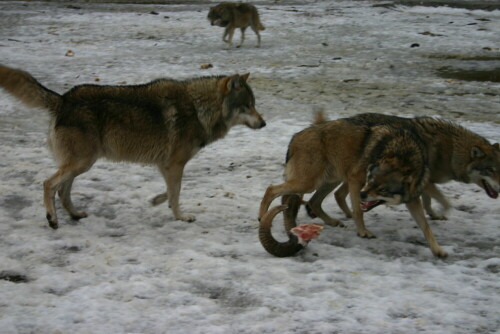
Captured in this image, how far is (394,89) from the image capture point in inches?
448

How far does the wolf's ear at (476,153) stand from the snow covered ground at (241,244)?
67 centimetres

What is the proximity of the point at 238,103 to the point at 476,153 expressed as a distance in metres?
2.51

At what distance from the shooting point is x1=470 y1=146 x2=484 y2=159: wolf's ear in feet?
19.2

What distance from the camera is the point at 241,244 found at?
17.5 feet

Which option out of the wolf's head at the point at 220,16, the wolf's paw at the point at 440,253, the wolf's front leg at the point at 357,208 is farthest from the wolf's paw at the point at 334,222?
the wolf's head at the point at 220,16

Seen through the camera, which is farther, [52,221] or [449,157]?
[449,157]

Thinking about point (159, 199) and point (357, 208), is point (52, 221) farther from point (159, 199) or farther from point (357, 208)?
point (357, 208)

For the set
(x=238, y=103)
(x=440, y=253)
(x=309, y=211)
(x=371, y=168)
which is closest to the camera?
(x=440, y=253)

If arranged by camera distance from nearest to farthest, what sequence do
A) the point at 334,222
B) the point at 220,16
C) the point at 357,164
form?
the point at 357,164, the point at 334,222, the point at 220,16

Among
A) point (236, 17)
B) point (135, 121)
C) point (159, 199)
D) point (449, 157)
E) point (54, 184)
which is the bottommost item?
point (159, 199)

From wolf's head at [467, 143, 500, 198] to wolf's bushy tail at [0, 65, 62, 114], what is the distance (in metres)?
4.15

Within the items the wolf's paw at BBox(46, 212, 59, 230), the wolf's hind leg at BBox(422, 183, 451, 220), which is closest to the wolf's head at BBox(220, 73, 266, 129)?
the wolf's hind leg at BBox(422, 183, 451, 220)

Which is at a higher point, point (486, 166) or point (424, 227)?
point (486, 166)

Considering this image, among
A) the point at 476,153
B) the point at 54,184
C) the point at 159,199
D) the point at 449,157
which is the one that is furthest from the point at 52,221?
the point at 476,153
